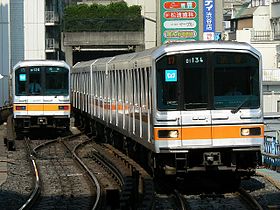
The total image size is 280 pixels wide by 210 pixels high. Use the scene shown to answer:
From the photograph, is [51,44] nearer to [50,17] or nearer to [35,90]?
[50,17]

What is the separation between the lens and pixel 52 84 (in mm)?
26672

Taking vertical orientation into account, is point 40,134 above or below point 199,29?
below

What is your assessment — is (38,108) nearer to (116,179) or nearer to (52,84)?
(52,84)

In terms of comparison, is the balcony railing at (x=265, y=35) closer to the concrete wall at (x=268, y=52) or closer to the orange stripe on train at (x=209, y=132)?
the concrete wall at (x=268, y=52)

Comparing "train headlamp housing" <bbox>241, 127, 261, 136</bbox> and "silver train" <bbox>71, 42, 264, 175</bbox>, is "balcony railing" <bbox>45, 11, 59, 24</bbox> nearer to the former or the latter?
"silver train" <bbox>71, 42, 264, 175</bbox>

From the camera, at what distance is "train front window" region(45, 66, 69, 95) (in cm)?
2662

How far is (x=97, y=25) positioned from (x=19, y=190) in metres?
37.5

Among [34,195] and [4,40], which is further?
[4,40]

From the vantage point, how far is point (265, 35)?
57.0 m

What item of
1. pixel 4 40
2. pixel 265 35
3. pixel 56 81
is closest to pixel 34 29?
pixel 4 40

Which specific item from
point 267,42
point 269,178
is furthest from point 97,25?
point 269,178

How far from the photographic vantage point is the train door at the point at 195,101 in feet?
43.9

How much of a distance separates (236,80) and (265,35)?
4408 centimetres

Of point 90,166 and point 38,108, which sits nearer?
point 90,166
